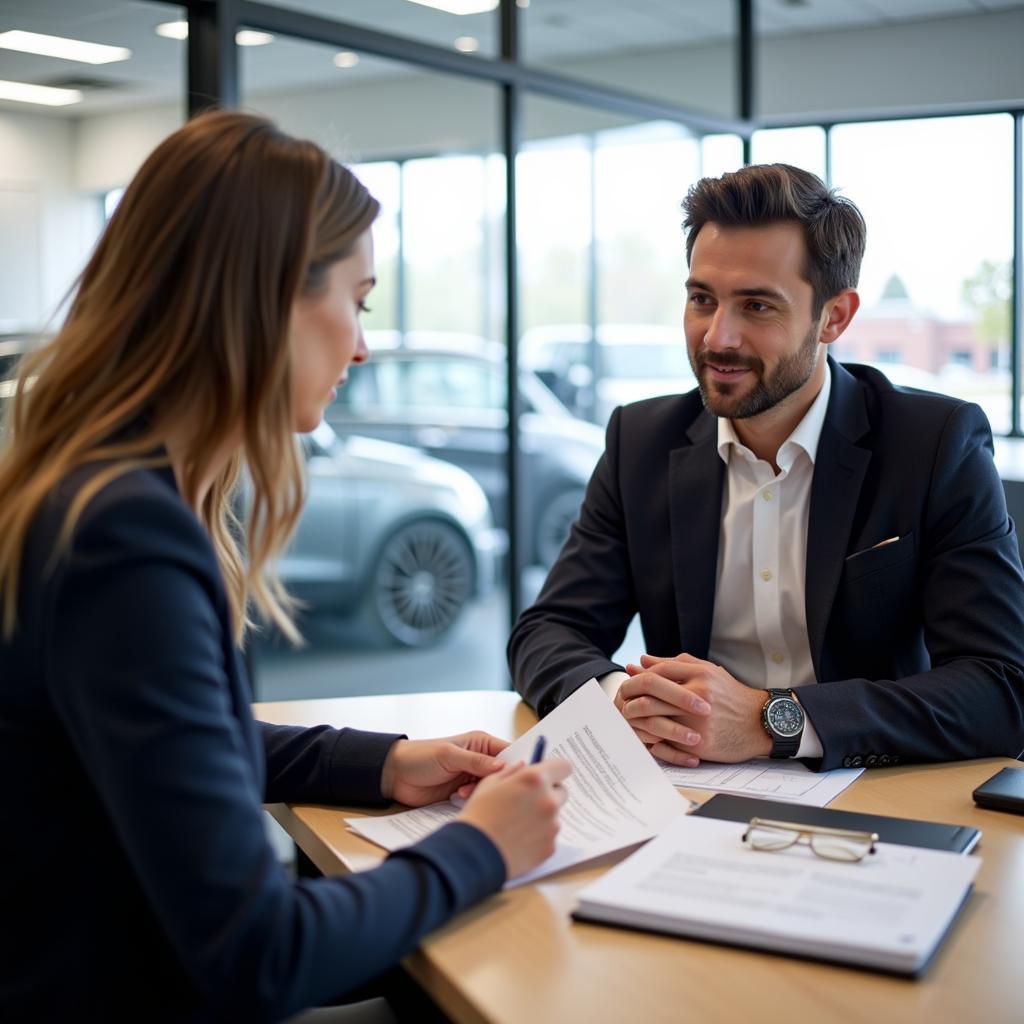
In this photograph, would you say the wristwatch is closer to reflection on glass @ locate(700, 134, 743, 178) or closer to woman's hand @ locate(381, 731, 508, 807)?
woman's hand @ locate(381, 731, 508, 807)

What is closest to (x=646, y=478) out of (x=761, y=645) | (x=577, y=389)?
(x=761, y=645)

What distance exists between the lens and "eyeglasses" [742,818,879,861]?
1138 millimetres

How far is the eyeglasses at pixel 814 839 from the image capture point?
114 centimetres

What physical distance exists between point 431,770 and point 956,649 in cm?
80

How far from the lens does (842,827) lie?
48.7 inches

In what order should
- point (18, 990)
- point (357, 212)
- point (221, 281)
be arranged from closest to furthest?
1. point (18, 990)
2. point (221, 281)
3. point (357, 212)

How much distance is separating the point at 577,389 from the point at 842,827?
Result: 317 cm

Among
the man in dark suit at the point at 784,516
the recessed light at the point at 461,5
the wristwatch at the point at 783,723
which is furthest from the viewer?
the recessed light at the point at 461,5

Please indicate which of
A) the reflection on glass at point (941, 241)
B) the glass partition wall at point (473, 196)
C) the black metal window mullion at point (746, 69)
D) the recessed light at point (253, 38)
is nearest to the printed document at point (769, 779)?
the glass partition wall at point (473, 196)

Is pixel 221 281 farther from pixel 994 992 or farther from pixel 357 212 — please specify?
pixel 994 992

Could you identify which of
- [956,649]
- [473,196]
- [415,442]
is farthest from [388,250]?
[956,649]

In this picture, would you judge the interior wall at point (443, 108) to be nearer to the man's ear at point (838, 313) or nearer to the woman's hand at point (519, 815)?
the woman's hand at point (519, 815)

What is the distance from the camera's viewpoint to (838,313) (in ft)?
6.92

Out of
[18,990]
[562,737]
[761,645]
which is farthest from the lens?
[761,645]
